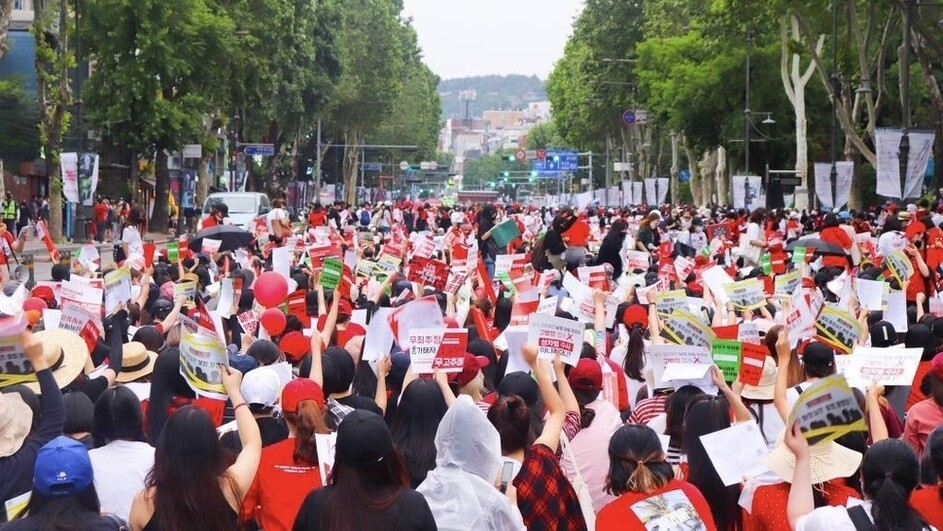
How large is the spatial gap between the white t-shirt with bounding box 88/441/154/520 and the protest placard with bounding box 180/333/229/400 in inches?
28.9

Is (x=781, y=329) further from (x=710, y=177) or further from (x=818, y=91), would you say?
(x=710, y=177)

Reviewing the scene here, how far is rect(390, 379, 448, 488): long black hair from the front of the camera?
673 centimetres

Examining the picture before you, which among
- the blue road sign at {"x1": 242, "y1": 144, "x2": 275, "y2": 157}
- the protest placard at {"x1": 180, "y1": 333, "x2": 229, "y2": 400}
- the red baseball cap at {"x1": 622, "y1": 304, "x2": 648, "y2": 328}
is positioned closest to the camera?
the protest placard at {"x1": 180, "y1": 333, "x2": 229, "y2": 400}

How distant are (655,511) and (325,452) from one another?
123 centimetres

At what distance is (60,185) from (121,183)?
1610cm

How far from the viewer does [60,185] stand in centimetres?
4438

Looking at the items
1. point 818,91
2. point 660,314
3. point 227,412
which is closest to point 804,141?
point 818,91

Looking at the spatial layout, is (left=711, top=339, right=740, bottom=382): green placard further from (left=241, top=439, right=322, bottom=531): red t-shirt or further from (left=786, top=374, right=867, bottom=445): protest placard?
(left=241, top=439, right=322, bottom=531): red t-shirt

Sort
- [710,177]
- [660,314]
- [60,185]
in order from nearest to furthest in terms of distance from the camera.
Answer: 1. [660,314]
2. [60,185]
3. [710,177]

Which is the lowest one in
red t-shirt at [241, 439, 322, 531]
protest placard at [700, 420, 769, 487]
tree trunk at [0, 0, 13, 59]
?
red t-shirt at [241, 439, 322, 531]

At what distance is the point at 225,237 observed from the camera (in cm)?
2255

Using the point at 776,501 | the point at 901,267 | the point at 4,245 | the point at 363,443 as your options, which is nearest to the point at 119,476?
the point at 363,443

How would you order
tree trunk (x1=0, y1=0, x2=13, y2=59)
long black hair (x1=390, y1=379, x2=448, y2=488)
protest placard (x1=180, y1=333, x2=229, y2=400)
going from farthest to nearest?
1. tree trunk (x1=0, y1=0, x2=13, y2=59)
2. protest placard (x1=180, y1=333, x2=229, y2=400)
3. long black hair (x1=390, y1=379, x2=448, y2=488)

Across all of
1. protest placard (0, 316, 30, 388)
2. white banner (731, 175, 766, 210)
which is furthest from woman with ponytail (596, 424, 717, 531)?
white banner (731, 175, 766, 210)
